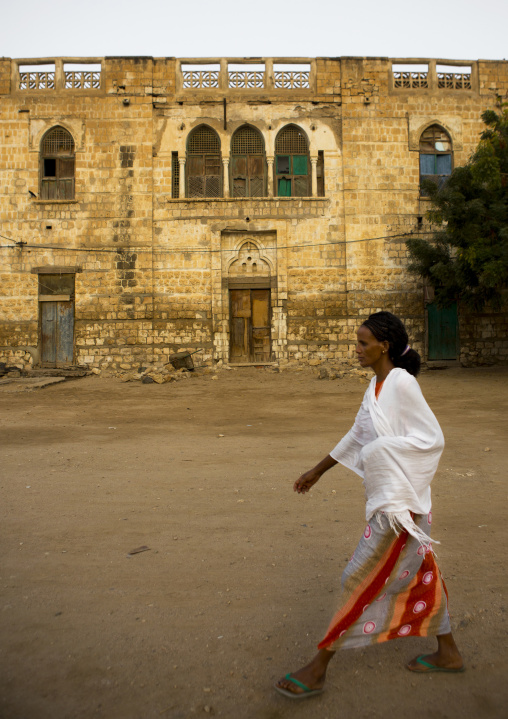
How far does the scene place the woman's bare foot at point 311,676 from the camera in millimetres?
2070

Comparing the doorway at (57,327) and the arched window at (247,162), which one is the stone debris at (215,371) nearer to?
the doorway at (57,327)

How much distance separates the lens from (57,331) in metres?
17.6

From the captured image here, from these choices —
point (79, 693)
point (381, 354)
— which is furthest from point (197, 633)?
point (381, 354)

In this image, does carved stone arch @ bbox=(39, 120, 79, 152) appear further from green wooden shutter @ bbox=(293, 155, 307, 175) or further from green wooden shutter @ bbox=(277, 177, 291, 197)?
green wooden shutter @ bbox=(293, 155, 307, 175)

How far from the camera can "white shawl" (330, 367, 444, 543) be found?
2150 millimetres

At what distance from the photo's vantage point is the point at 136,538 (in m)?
3.67

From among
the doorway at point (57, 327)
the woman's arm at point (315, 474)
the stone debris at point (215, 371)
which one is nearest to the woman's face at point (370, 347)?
the woman's arm at point (315, 474)

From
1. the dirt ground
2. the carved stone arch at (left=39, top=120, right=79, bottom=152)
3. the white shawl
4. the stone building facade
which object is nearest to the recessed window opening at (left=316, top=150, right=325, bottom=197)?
the stone building facade

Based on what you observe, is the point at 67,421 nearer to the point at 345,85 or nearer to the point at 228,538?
the point at 228,538

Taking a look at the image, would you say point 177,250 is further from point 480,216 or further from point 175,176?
point 480,216

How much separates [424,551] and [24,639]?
1.78 m

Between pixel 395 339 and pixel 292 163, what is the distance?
54.3ft

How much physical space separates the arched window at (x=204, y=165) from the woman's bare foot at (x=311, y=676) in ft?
55.4

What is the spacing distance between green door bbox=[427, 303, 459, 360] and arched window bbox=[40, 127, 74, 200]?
1229cm
